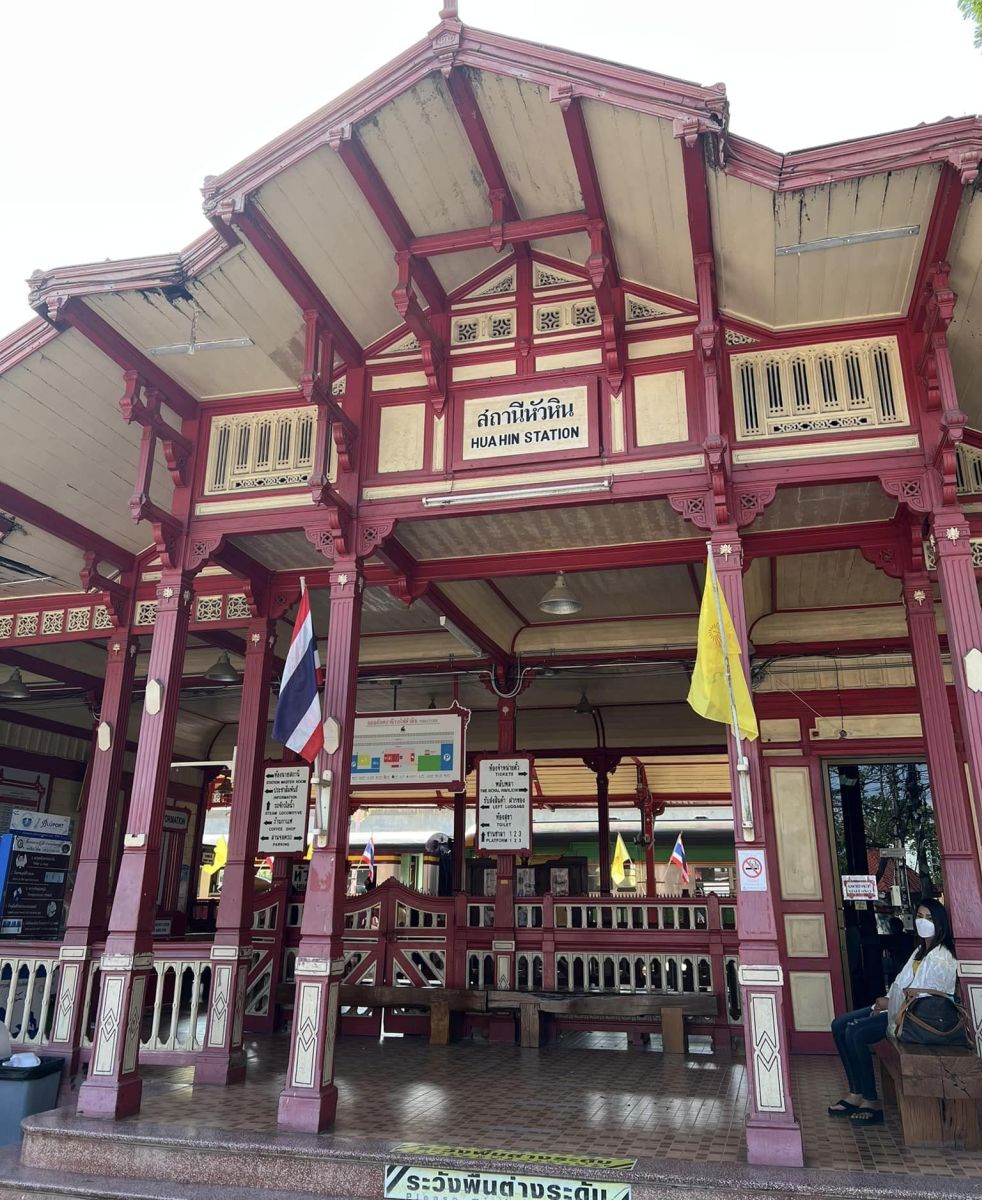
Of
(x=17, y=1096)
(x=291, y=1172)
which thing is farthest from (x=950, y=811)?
(x=17, y=1096)

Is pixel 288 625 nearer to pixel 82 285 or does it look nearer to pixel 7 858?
pixel 7 858

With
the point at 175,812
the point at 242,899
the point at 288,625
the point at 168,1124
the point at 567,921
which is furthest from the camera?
the point at 175,812

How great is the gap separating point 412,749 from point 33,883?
18.1ft

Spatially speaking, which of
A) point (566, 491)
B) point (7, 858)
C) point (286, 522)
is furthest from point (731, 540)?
point (7, 858)

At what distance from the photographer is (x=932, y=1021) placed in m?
5.73

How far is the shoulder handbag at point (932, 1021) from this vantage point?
5.67m

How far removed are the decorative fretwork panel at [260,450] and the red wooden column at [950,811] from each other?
201 inches

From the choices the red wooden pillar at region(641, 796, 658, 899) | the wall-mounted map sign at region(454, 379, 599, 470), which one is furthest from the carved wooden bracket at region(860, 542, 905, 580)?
the red wooden pillar at region(641, 796, 658, 899)

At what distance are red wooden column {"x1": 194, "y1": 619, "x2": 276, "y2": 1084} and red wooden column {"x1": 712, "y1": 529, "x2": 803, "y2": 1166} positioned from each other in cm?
427

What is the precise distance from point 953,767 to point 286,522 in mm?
5332

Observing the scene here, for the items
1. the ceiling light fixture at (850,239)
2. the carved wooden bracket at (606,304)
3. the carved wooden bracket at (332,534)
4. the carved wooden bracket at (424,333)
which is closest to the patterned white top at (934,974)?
the carved wooden bracket at (606,304)

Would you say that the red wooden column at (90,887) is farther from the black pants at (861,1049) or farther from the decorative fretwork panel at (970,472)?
the decorative fretwork panel at (970,472)

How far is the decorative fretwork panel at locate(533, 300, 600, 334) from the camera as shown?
7176 mm

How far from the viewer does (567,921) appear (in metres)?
10.1
